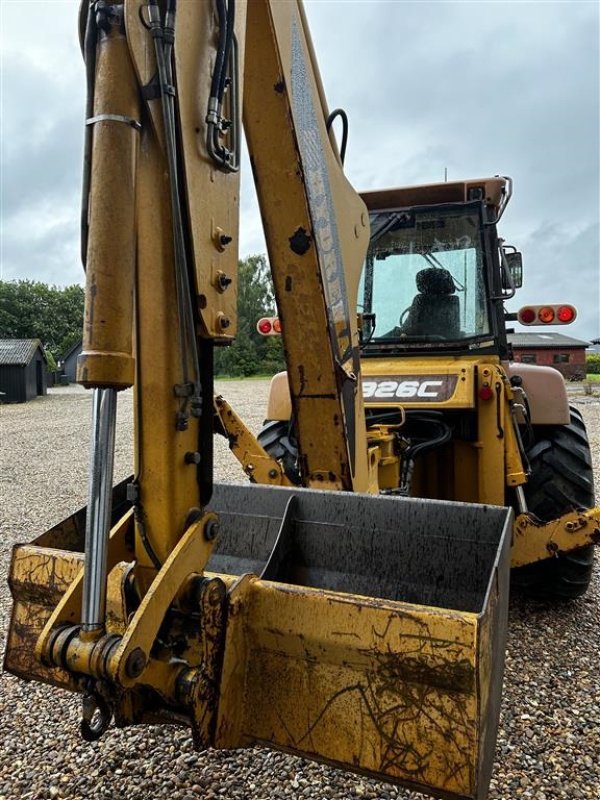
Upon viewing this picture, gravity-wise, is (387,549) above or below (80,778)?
above

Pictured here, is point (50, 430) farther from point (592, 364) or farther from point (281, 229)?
point (592, 364)

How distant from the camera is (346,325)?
9.05 ft

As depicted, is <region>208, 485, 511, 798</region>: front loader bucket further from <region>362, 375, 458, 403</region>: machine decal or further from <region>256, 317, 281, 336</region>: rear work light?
<region>256, 317, 281, 336</region>: rear work light

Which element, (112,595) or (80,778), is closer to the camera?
(112,595)

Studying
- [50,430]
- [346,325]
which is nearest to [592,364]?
[50,430]

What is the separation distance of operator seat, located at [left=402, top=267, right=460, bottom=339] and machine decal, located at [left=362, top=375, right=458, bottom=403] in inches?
18.9

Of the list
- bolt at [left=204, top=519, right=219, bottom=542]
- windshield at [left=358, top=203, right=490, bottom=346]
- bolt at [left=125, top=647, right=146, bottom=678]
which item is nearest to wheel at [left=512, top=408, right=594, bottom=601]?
windshield at [left=358, top=203, right=490, bottom=346]

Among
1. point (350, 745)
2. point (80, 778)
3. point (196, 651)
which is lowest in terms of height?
point (80, 778)

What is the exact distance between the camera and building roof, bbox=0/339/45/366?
25209 mm

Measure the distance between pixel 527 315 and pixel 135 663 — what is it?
3.63 metres

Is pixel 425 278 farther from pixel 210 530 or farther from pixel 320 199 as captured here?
pixel 210 530

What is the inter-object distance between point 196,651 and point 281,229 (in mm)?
1547

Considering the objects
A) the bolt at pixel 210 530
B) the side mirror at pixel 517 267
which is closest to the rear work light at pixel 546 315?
the side mirror at pixel 517 267

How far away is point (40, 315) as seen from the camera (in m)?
47.2
